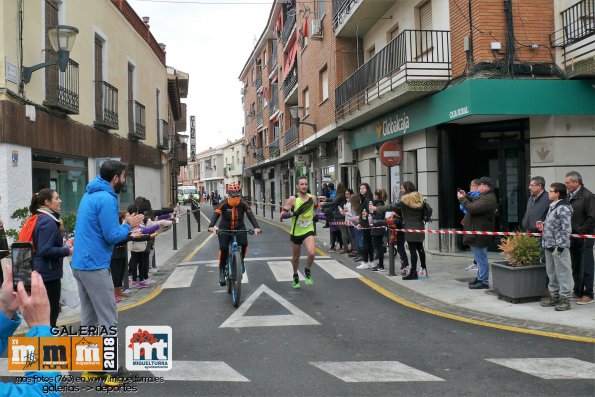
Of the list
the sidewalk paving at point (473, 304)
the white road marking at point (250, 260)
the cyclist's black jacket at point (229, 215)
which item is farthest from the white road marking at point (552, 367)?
the white road marking at point (250, 260)

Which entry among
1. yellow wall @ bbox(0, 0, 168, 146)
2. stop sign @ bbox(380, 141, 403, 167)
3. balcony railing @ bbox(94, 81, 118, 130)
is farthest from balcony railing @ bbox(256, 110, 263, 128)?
stop sign @ bbox(380, 141, 403, 167)

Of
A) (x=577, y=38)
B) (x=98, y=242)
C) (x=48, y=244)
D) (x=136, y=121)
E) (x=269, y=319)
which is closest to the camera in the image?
(x=98, y=242)

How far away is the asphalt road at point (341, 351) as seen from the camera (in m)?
4.20

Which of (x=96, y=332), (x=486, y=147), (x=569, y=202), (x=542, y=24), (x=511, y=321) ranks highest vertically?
(x=542, y=24)

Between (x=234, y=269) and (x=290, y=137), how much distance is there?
22740 mm

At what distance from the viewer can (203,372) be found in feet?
15.1

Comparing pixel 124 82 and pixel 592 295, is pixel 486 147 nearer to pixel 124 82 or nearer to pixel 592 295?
pixel 592 295

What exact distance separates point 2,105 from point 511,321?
9143 millimetres

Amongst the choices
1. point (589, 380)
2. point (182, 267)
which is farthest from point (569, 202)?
point (182, 267)

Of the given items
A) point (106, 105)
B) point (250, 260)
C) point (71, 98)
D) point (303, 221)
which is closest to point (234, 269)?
point (303, 221)

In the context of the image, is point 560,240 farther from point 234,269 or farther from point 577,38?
point 577,38

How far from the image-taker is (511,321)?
632 cm

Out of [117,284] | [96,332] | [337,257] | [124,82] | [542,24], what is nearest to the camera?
[96,332]

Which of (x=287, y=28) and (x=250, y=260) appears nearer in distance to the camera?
(x=250, y=260)
